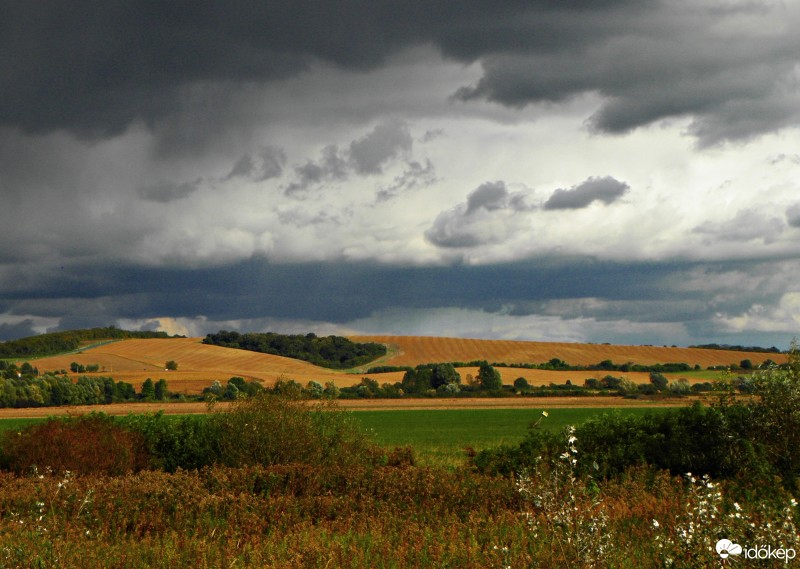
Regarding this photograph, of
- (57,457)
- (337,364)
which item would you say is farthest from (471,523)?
(337,364)

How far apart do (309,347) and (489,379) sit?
41.2 m

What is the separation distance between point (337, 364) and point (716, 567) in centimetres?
11624

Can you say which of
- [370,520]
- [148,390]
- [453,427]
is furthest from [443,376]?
[370,520]

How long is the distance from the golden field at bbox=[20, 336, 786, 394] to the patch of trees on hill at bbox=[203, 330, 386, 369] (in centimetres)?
325

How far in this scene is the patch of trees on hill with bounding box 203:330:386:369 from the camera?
124 meters

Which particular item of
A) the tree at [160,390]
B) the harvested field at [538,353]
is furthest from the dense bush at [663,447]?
the harvested field at [538,353]

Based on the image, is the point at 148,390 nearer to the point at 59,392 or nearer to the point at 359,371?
the point at 59,392

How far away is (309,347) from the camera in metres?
129

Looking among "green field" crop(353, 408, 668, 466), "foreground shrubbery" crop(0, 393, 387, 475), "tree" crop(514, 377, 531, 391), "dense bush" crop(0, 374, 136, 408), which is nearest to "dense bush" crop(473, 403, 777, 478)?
"foreground shrubbery" crop(0, 393, 387, 475)

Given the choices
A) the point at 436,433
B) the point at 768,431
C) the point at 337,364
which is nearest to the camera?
the point at 768,431

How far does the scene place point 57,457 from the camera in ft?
57.6

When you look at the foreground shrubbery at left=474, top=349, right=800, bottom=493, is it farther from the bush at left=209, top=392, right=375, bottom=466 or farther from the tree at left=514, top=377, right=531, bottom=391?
the tree at left=514, top=377, right=531, bottom=391

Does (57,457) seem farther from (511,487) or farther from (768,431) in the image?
(768,431)

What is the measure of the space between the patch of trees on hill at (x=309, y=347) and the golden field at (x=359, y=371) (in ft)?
10.7
